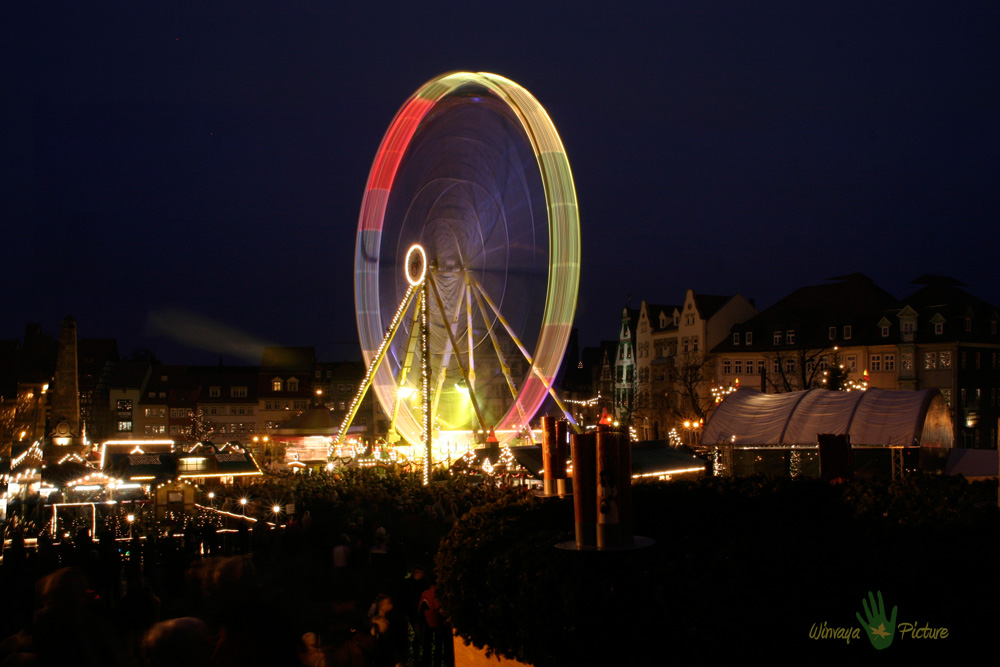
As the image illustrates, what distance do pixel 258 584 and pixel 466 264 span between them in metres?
19.0

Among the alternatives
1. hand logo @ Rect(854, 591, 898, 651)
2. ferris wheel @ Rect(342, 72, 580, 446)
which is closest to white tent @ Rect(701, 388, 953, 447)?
ferris wheel @ Rect(342, 72, 580, 446)

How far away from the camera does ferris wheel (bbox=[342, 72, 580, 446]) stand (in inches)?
1038

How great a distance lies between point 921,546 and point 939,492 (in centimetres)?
364

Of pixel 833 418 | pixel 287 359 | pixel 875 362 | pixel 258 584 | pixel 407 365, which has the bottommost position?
pixel 258 584

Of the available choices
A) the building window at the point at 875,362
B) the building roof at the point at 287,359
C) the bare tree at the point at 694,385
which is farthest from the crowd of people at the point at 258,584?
the building roof at the point at 287,359

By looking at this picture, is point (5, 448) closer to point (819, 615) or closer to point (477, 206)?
point (477, 206)

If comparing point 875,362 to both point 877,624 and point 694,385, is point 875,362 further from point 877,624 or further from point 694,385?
point 877,624

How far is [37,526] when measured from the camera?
20.3 meters

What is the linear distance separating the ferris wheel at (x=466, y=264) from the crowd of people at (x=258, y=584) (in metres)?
6.05

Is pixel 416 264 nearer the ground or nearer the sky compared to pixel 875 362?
nearer the sky

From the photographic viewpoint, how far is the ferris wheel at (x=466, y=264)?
26.4 metres

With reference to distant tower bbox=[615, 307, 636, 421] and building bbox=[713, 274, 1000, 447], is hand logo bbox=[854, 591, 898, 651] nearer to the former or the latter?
building bbox=[713, 274, 1000, 447]

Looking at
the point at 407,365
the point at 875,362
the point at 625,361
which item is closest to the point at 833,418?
the point at 407,365

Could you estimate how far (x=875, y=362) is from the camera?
54.9 meters
